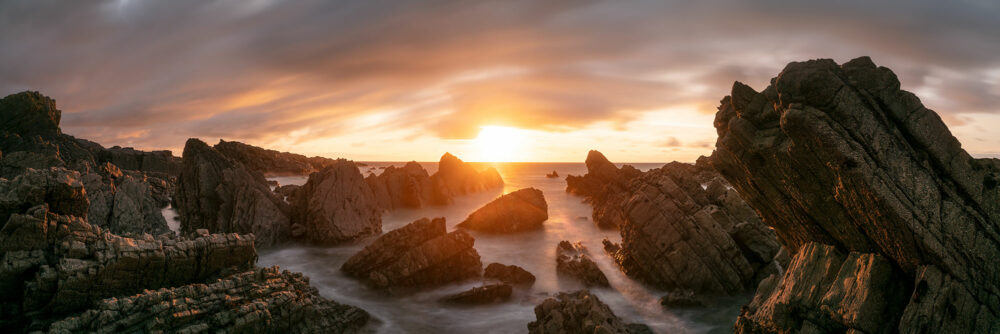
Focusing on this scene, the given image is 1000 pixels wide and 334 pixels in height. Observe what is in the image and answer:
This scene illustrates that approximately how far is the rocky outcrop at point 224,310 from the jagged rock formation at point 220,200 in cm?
1652

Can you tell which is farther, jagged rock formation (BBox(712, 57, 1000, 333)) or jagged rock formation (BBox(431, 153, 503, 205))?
jagged rock formation (BBox(431, 153, 503, 205))

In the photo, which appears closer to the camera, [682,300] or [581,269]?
[682,300]

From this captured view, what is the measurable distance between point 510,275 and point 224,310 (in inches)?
574

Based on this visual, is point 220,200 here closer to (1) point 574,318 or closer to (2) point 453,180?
(1) point 574,318

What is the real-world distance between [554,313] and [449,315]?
669 cm

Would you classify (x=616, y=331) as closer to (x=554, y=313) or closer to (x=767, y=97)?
(x=554, y=313)

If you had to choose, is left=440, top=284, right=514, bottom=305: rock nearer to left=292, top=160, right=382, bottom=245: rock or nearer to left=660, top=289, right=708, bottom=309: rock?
left=660, top=289, right=708, bottom=309: rock

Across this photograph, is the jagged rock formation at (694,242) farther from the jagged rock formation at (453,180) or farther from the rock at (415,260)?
the jagged rock formation at (453,180)

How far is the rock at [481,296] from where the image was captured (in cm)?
1967

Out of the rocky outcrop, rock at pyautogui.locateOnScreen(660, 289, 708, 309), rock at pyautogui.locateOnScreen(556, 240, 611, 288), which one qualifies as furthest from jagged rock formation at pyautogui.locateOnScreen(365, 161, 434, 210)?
rock at pyautogui.locateOnScreen(660, 289, 708, 309)

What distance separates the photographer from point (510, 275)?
2295cm

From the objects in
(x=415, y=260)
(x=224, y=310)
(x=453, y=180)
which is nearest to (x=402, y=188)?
(x=453, y=180)

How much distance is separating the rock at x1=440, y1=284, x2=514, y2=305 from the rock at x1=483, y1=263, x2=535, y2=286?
2.12 meters

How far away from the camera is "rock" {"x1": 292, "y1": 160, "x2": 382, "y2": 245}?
30438mm
